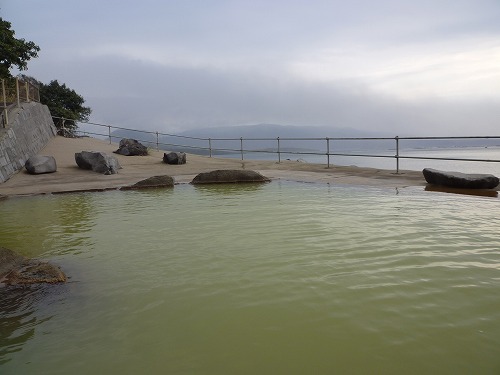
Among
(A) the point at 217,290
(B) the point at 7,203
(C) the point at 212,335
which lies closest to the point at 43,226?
→ (B) the point at 7,203

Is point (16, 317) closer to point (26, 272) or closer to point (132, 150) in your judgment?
point (26, 272)

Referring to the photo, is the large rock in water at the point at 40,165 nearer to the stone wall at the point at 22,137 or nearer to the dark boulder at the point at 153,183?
the stone wall at the point at 22,137

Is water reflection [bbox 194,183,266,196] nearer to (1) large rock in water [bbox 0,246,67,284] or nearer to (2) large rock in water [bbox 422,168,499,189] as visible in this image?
(2) large rock in water [bbox 422,168,499,189]

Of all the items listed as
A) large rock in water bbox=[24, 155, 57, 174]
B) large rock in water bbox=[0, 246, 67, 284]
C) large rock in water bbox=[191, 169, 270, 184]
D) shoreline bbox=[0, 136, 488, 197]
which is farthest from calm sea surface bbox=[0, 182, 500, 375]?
large rock in water bbox=[24, 155, 57, 174]

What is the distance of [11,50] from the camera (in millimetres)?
14164

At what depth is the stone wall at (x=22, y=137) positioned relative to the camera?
12560 mm

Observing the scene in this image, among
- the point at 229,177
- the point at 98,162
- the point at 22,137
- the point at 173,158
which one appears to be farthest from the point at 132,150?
the point at 229,177

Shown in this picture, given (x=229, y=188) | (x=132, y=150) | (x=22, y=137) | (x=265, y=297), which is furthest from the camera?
(x=132, y=150)

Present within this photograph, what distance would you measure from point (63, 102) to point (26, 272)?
29929 millimetres

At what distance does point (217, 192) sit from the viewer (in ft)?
29.7

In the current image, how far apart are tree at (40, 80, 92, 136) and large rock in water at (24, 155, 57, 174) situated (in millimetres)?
14346

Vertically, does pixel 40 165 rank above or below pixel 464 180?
above

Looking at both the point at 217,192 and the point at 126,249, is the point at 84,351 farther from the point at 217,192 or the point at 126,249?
the point at 217,192

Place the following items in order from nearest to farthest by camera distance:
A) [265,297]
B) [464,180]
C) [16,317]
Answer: [16,317] < [265,297] < [464,180]
